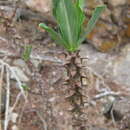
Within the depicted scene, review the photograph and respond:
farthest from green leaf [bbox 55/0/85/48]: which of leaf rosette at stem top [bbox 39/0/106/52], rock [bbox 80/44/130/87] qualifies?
rock [bbox 80/44/130/87]

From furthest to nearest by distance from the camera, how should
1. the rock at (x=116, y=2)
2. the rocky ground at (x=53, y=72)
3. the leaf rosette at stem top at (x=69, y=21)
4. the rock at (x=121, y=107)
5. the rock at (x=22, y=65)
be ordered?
1. the rock at (x=116, y=2)
2. the rock at (x=22, y=65)
3. the rock at (x=121, y=107)
4. the rocky ground at (x=53, y=72)
5. the leaf rosette at stem top at (x=69, y=21)

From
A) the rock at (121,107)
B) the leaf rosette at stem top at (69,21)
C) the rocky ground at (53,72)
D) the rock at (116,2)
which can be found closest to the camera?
the leaf rosette at stem top at (69,21)

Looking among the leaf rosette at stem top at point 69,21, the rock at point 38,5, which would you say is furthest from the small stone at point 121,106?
the leaf rosette at stem top at point 69,21

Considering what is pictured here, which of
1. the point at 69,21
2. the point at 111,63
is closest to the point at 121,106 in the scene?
the point at 111,63

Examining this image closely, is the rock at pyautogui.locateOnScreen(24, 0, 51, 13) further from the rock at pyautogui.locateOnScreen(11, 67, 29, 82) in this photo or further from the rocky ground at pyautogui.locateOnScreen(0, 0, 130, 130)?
the rock at pyautogui.locateOnScreen(11, 67, 29, 82)

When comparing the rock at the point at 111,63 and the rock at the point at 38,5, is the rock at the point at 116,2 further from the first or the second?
the rock at the point at 38,5

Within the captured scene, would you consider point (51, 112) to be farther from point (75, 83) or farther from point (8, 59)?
point (75, 83)

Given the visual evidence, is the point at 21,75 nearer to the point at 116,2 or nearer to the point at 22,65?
the point at 22,65

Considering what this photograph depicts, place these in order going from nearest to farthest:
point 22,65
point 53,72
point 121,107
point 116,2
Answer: point 121,107 < point 22,65 < point 53,72 < point 116,2

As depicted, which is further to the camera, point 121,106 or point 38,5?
point 38,5
